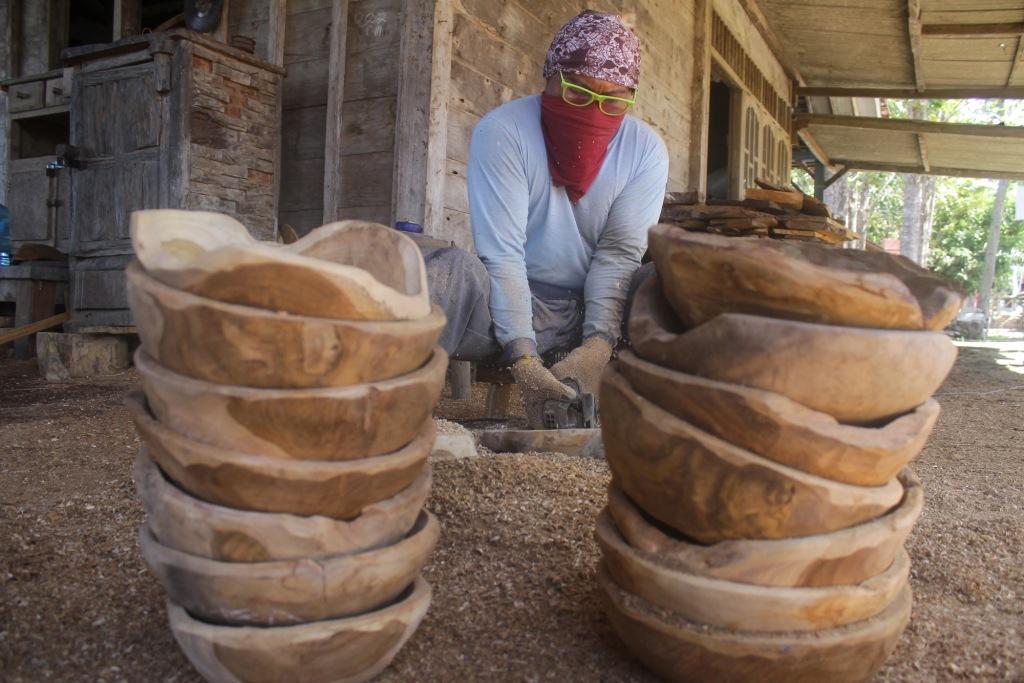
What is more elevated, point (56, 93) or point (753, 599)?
point (56, 93)

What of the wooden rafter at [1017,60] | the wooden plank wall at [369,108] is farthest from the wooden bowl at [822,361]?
the wooden rafter at [1017,60]

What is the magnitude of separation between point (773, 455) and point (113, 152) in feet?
16.6

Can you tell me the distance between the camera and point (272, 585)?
3.11ft

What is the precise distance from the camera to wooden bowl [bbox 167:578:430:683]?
95 cm

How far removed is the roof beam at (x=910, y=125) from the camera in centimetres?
1041

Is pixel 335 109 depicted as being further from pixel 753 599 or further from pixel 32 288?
pixel 753 599

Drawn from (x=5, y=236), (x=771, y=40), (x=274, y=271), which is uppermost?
(x=771, y=40)

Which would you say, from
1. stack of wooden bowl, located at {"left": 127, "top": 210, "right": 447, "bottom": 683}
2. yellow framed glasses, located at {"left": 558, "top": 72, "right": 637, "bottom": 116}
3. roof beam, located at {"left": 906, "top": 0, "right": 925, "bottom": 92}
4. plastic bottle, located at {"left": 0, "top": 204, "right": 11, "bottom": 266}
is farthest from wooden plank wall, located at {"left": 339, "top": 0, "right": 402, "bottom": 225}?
roof beam, located at {"left": 906, "top": 0, "right": 925, "bottom": 92}

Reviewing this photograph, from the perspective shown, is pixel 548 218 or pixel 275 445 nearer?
pixel 275 445

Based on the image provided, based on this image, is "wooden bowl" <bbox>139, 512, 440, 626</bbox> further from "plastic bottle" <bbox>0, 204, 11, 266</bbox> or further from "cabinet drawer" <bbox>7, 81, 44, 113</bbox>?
"cabinet drawer" <bbox>7, 81, 44, 113</bbox>

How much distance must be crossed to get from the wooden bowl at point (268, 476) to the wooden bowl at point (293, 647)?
0.14 m

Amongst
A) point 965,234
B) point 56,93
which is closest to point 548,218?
point 56,93

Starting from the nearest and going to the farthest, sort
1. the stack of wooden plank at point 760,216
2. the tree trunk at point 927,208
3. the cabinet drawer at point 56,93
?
1. the stack of wooden plank at point 760,216
2. the cabinet drawer at point 56,93
3. the tree trunk at point 927,208

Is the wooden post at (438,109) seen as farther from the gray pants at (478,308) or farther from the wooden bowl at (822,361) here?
the wooden bowl at (822,361)
